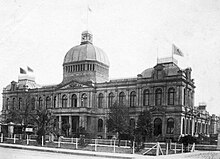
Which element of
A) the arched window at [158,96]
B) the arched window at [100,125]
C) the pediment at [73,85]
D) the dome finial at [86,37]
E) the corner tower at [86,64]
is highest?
the dome finial at [86,37]

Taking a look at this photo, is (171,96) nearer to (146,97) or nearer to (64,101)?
(146,97)

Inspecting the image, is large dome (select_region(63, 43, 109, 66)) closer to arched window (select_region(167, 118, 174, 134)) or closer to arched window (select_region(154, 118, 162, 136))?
arched window (select_region(154, 118, 162, 136))

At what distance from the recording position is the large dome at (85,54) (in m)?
44.0

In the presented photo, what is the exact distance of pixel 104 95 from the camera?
3972cm

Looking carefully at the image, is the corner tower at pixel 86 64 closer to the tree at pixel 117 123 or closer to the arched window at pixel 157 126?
the arched window at pixel 157 126

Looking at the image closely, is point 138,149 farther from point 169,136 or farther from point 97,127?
point 97,127

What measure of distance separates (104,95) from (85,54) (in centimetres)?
790

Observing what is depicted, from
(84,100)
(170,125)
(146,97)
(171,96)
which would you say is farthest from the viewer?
(84,100)

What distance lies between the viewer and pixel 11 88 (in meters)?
47.3

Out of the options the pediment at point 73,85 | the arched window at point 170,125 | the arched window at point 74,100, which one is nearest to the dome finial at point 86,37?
the pediment at point 73,85

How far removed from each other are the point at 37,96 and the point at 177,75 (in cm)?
2256

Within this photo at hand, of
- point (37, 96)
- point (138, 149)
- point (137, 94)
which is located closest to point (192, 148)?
point (138, 149)

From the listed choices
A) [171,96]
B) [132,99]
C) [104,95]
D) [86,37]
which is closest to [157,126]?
[171,96]

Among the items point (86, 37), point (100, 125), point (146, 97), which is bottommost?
point (100, 125)
